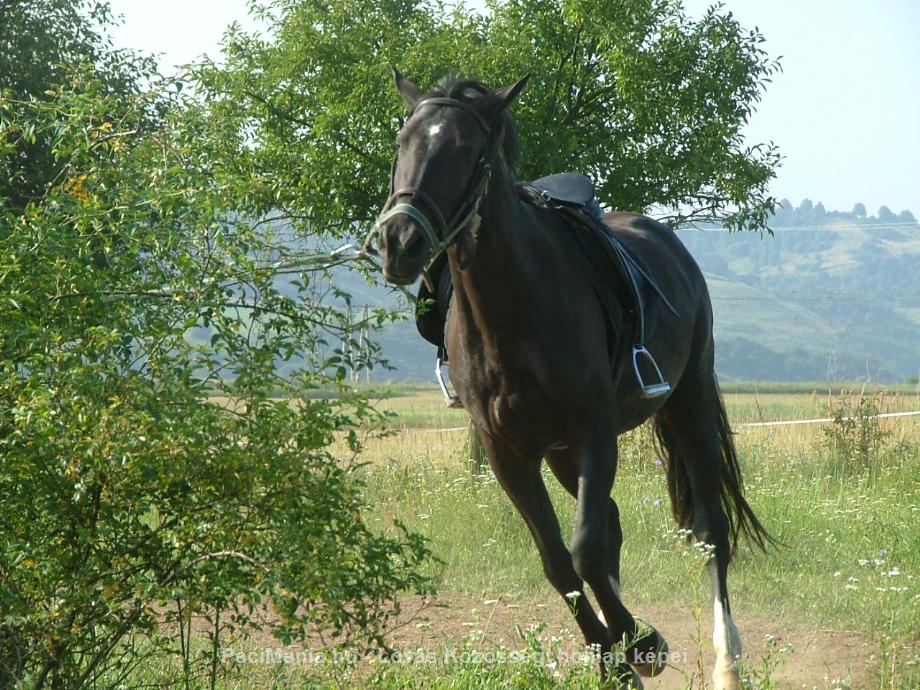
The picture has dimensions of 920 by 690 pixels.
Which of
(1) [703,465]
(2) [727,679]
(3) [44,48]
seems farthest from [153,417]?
(3) [44,48]

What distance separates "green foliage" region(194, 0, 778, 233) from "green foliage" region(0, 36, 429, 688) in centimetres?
633

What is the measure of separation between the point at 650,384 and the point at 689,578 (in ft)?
6.19

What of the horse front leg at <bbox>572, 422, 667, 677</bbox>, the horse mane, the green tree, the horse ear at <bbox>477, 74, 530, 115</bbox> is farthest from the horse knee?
the green tree

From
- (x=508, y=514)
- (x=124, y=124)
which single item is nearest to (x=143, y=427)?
(x=124, y=124)

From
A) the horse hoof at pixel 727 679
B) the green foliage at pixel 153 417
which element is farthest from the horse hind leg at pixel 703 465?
the green foliage at pixel 153 417

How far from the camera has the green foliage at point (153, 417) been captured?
3.42m

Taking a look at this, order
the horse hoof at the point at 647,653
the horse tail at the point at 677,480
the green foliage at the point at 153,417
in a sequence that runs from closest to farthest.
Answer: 1. the green foliage at the point at 153,417
2. the horse hoof at the point at 647,653
3. the horse tail at the point at 677,480

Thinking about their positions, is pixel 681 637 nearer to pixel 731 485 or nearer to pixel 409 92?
pixel 731 485

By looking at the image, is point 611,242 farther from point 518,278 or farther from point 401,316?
point 401,316

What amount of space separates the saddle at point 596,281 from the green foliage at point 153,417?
4.10ft

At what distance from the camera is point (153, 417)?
3363mm

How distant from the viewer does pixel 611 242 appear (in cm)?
508

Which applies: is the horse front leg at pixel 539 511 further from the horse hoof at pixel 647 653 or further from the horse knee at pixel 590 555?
the horse knee at pixel 590 555

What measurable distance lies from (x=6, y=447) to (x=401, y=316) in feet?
4.48
